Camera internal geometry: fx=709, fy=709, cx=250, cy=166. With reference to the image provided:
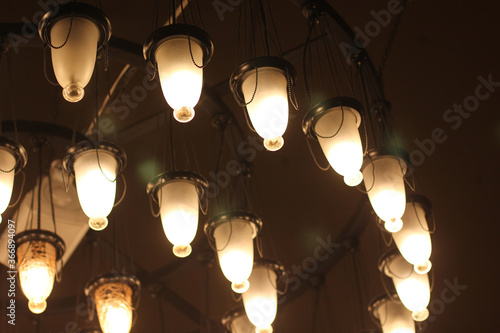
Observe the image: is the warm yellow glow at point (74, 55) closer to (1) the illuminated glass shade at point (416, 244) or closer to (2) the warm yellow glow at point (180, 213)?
(2) the warm yellow glow at point (180, 213)

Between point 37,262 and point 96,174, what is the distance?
781 mm

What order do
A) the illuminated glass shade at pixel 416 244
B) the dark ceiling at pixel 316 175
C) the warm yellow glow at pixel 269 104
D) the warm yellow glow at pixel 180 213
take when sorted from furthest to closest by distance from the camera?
the dark ceiling at pixel 316 175 < the illuminated glass shade at pixel 416 244 < the warm yellow glow at pixel 180 213 < the warm yellow glow at pixel 269 104

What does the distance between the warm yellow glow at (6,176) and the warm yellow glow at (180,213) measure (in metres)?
0.55

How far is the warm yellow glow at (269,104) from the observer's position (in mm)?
2352

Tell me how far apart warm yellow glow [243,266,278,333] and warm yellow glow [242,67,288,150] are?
923 mm

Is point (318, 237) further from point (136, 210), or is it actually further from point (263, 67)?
point (263, 67)

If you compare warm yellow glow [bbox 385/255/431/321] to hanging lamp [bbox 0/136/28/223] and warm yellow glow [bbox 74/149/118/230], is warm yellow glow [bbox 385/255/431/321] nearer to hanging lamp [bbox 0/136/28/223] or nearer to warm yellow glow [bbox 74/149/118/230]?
warm yellow glow [bbox 74/149/118/230]

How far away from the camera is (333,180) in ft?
17.2

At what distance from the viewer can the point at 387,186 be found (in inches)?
107

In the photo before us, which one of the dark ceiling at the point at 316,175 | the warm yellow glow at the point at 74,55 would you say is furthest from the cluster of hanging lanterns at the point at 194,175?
the dark ceiling at the point at 316,175

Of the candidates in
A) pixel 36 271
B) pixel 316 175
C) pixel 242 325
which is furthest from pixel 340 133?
pixel 316 175

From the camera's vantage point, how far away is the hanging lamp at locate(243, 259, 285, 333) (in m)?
2.98

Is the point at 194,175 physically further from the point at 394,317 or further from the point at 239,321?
the point at 394,317

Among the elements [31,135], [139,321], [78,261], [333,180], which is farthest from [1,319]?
[333,180]
